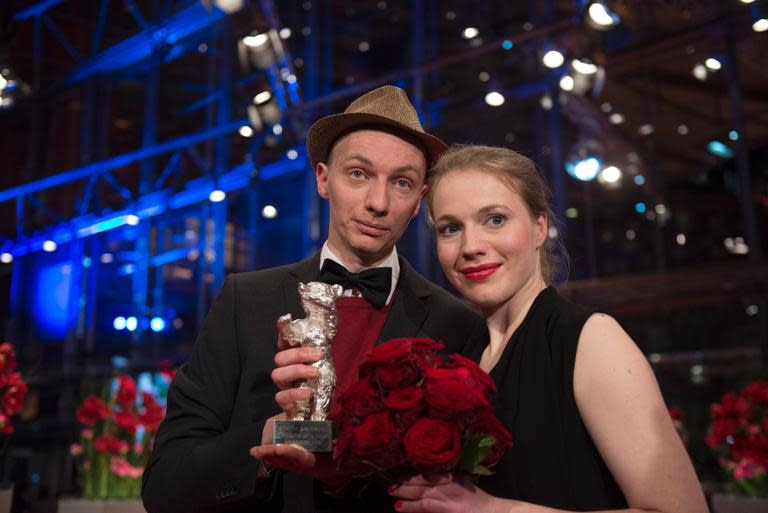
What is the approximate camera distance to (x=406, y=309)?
207 cm

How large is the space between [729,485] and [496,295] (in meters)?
2.51

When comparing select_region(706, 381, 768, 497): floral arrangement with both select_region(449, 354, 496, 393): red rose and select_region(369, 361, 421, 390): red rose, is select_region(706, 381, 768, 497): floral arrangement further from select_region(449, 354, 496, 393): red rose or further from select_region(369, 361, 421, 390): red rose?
select_region(369, 361, 421, 390): red rose

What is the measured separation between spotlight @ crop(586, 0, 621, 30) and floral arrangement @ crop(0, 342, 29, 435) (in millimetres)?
4559

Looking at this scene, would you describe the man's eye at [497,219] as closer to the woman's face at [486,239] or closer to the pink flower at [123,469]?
the woman's face at [486,239]

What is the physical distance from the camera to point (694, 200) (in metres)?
8.08

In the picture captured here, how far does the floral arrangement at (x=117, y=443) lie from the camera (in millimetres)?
3768

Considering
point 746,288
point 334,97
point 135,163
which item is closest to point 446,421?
point 746,288

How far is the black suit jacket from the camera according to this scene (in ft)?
5.60

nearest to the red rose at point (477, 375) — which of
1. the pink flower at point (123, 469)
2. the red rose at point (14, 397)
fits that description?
the red rose at point (14, 397)

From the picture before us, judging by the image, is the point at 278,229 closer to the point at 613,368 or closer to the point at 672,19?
the point at 672,19

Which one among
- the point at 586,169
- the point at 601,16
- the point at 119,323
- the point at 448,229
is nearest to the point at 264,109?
the point at 601,16

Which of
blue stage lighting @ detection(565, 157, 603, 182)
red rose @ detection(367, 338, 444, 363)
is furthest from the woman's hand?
blue stage lighting @ detection(565, 157, 603, 182)

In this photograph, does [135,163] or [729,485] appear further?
[135,163]

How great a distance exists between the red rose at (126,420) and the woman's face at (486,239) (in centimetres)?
258
